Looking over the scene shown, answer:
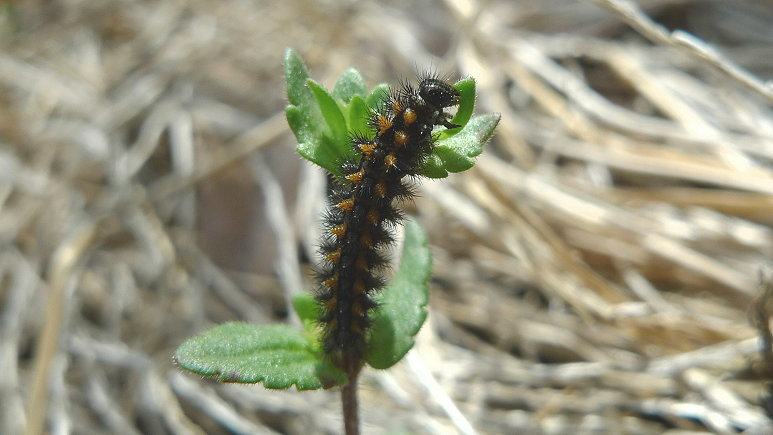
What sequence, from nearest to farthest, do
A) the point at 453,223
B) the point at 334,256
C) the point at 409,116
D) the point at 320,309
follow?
the point at 409,116, the point at 334,256, the point at 320,309, the point at 453,223

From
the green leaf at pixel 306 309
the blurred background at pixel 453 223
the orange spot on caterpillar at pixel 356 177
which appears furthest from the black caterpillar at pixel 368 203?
the blurred background at pixel 453 223

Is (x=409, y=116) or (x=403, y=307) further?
(x=403, y=307)

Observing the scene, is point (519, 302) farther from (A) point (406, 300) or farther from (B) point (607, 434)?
(A) point (406, 300)

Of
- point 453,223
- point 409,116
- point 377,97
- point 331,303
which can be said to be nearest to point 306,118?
point 377,97

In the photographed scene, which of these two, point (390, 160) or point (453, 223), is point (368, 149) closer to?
point (390, 160)

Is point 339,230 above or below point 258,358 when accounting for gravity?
above

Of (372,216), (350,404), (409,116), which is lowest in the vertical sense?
(350,404)

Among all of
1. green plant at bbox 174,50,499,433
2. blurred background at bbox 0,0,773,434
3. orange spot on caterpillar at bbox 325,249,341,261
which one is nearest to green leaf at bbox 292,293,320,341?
green plant at bbox 174,50,499,433
